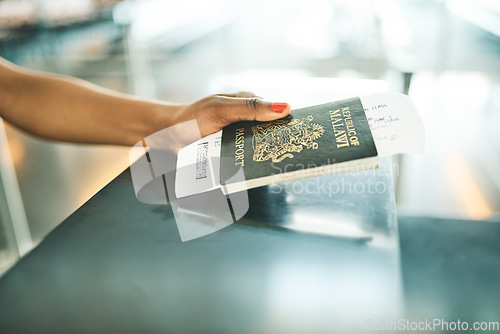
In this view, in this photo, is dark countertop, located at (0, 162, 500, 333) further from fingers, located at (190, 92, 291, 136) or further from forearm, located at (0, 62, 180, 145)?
forearm, located at (0, 62, 180, 145)

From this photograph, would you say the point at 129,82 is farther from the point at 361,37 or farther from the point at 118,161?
the point at 361,37

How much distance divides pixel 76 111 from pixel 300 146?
49cm

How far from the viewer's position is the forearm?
27.3 inches

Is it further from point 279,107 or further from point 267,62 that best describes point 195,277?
point 267,62

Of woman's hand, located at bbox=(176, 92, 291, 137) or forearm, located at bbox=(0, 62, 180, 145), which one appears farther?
forearm, located at bbox=(0, 62, 180, 145)

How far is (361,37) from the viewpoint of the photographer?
10.9ft

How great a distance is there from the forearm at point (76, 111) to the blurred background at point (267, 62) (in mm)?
185

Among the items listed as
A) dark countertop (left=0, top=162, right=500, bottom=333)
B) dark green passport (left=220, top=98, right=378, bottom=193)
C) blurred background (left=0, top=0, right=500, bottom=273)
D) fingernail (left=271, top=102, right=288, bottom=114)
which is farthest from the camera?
blurred background (left=0, top=0, right=500, bottom=273)

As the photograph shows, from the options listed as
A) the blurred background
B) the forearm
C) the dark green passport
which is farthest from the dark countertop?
the blurred background

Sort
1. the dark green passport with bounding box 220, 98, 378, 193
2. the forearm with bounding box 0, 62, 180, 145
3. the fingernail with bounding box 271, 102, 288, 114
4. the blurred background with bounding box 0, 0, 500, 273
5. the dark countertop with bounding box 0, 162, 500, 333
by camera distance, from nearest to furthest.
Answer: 1. the dark countertop with bounding box 0, 162, 500, 333
2. the dark green passport with bounding box 220, 98, 378, 193
3. the fingernail with bounding box 271, 102, 288, 114
4. the forearm with bounding box 0, 62, 180, 145
5. the blurred background with bounding box 0, 0, 500, 273

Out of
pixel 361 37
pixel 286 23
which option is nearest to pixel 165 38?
pixel 286 23

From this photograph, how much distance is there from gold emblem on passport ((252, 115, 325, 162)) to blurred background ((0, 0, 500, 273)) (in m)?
0.51

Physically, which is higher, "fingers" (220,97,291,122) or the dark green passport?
"fingers" (220,97,291,122)

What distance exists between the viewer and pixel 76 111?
0.72 meters
